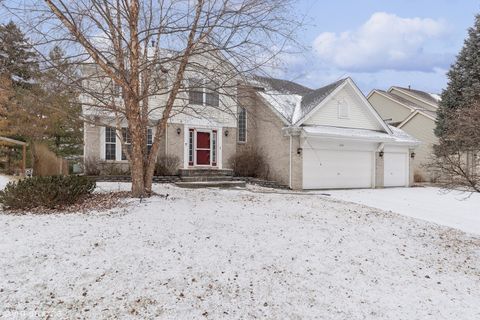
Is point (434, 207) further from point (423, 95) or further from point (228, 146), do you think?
point (423, 95)

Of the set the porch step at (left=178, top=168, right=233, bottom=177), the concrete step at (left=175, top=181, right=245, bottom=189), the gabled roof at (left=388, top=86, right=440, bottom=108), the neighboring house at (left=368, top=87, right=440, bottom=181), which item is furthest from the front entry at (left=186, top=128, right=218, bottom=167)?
the gabled roof at (left=388, top=86, right=440, bottom=108)

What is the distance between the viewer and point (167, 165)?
15625 millimetres

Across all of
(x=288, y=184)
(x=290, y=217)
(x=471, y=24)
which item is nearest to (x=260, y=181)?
(x=288, y=184)

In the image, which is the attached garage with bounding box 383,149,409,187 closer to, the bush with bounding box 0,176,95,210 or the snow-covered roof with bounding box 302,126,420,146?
the snow-covered roof with bounding box 302,126,420,146

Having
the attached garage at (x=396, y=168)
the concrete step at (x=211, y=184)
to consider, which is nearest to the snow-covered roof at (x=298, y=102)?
the concrete step at (x=211, y=184)

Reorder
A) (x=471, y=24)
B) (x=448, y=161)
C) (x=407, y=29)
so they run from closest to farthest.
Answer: (x=448, y=161)
(x=407, y=29)
(x=471, y=24)

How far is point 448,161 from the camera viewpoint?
6875mm

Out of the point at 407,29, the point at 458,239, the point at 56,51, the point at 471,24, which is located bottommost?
the point at 458,239

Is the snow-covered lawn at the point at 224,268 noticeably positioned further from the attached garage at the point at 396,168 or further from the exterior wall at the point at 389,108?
the exterior wall at the point at 389,108

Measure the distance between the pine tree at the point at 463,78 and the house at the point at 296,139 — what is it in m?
4.36

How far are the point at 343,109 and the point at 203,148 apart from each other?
24.5 feet

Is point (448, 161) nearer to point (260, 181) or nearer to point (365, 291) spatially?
point (365, 291)

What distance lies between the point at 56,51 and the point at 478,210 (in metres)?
14.1

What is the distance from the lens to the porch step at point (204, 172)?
50.4 ft
